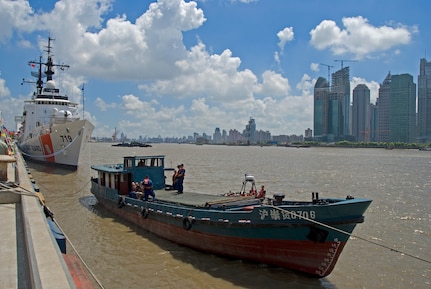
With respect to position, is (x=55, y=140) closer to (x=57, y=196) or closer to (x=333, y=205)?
(x=57, y=196)

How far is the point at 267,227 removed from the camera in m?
11.7

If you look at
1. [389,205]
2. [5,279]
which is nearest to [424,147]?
[389,205]

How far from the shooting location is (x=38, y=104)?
49594 millimetres

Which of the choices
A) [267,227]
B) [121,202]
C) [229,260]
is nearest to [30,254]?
[267,227]

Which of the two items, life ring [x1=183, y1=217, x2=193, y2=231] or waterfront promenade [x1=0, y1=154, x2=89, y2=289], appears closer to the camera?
waterfront promenade [x1=0, y1=154, x2=89, y2=289]

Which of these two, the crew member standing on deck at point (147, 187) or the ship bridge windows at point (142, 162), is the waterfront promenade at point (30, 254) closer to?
the crew member standing on deck at point (147, 187)

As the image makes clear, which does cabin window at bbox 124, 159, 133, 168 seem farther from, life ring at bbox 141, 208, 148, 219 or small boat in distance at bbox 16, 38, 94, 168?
small boat in distance at bbox 16, 38, 94, 168

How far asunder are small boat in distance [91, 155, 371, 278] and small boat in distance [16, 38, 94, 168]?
26.9 metres

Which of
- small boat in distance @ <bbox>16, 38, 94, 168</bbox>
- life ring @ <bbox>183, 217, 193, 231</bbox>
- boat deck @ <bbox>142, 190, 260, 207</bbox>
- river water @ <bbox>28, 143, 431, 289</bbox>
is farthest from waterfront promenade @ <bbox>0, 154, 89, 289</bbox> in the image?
small boat in distance @ <bbox>16, 38, 94, 168</bbox>

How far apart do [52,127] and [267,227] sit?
3629 cm

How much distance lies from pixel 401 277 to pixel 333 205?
3931mm

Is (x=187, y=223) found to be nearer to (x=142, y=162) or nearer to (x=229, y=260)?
(x=229, y=260)

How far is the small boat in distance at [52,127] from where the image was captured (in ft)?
132

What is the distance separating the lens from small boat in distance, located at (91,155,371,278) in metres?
11.0
